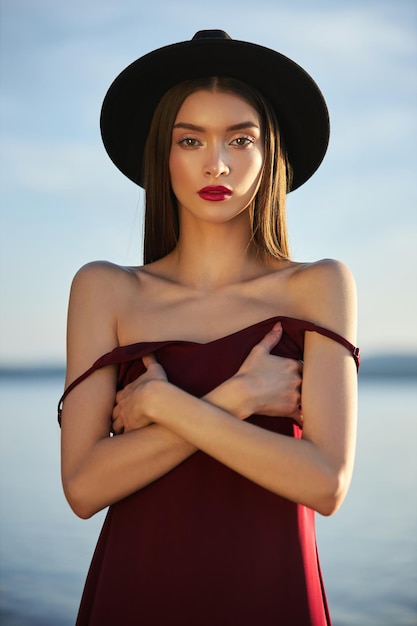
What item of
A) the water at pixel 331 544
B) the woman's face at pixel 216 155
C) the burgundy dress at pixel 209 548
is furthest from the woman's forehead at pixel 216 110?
the water at pixel 331 544

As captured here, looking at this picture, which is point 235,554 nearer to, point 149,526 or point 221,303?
point 149,526

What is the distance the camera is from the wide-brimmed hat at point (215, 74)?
278cm

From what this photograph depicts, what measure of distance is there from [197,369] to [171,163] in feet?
1.79

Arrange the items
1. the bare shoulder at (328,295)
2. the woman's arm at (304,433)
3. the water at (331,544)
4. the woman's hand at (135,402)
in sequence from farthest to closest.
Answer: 1. the water at (331,544)
2. the bare shoulder at (328,295)
3. the woman's hand at (135,402)
4. the woman's arm at (304,433)

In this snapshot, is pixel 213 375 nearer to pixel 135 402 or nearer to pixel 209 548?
pixel 135 402

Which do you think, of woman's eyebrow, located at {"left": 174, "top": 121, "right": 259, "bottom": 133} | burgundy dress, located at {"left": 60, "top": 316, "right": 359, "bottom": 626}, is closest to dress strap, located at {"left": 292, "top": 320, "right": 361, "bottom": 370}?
burgundy dress, located at {"left": 60, "top": 316, "right": 359, "bottom": 626}

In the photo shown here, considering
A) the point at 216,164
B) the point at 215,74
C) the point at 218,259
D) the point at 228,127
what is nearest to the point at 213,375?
the point at 218,259

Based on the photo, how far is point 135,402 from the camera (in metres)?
2.47

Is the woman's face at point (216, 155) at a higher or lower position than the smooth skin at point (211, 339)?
higher

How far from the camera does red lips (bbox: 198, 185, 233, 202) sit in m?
2.68

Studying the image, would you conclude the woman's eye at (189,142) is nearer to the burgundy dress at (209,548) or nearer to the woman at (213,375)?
the woman at (213,375)

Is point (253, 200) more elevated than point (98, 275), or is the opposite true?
point (253, 200)

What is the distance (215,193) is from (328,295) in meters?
0.38

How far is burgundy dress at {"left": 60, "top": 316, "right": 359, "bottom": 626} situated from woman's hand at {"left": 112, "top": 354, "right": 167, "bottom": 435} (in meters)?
0.07
